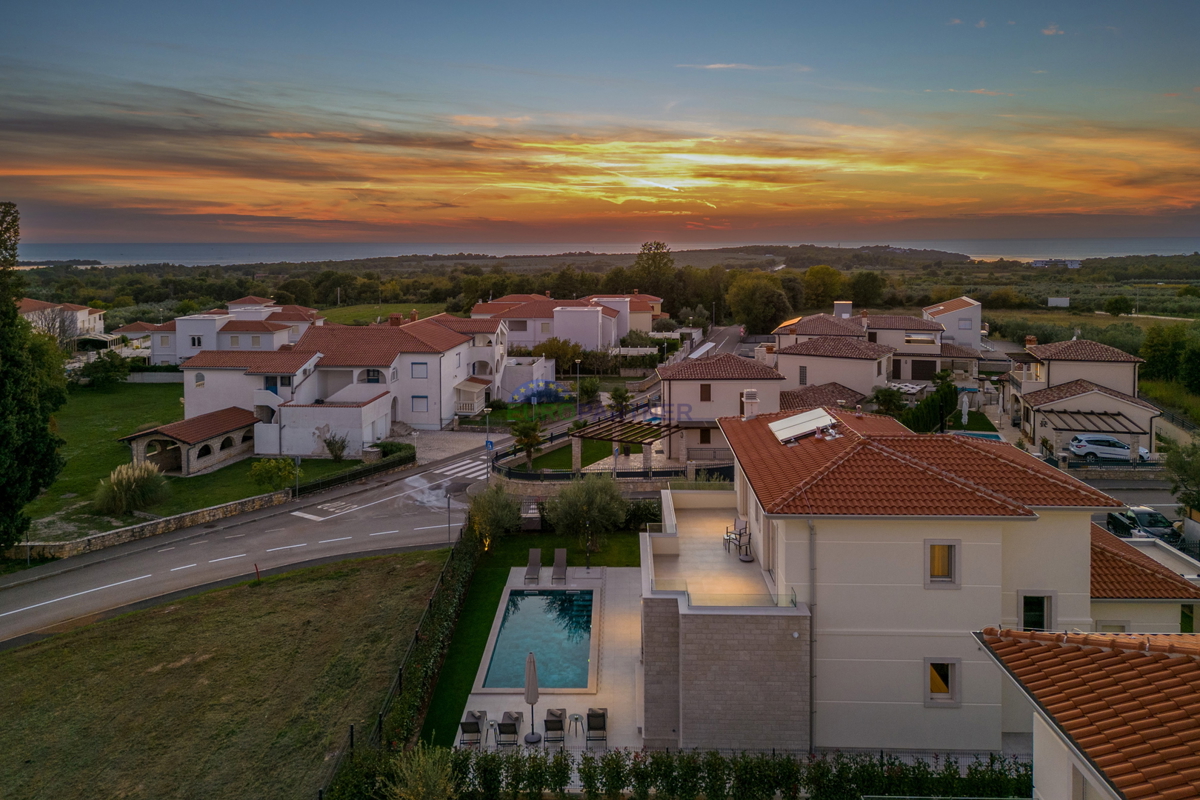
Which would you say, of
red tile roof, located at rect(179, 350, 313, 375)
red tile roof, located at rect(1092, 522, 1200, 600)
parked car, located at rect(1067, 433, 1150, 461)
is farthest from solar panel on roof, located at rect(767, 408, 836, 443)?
red tile roof, located at rect(179, 350, 313, 375)

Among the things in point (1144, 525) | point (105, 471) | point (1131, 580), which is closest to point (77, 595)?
point (105, 471)

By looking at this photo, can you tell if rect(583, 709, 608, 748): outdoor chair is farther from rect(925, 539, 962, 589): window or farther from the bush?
the bush

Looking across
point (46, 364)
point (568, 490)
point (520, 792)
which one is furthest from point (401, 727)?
point (46, 364)

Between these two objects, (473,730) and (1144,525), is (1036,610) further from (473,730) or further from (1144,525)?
(1144,525)

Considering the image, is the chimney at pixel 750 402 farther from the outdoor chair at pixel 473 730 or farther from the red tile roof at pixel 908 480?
the outdoor chair at pixel 473 730

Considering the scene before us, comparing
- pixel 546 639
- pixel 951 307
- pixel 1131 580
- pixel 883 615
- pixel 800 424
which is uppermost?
pixel 951 307

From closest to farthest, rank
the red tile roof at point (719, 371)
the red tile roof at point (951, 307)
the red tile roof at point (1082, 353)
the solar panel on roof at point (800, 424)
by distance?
the solar panel on roof at point (800, 424) < the red tile roof at point (719, 371) < the red tile roof at point (1082, 353) < the red tile roof at point (951, 307)

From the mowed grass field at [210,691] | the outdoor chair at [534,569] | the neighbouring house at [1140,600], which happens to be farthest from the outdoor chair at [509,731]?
the neighbouring house at [1140,600]
